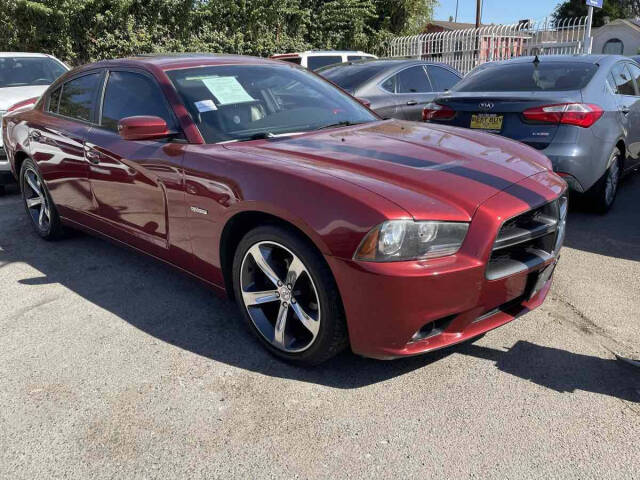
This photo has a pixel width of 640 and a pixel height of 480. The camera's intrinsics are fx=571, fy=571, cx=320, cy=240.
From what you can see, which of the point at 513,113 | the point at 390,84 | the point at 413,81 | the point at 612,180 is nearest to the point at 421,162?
the point at 513,113

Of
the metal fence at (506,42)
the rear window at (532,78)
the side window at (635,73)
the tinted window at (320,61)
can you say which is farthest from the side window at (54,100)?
the metal fence at (506,42)

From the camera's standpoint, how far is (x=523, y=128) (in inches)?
192

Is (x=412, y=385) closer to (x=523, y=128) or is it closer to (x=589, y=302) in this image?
(x=589, y=302)

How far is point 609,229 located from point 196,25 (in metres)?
15.4

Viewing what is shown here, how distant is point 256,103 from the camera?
11.8 feet

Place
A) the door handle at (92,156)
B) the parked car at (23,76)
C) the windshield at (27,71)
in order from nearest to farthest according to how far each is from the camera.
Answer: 1. the door handle at (92,156)
2. the parked car at (23,76)
3. the windshield at (27,71)

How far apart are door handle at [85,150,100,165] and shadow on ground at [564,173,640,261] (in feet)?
12.1

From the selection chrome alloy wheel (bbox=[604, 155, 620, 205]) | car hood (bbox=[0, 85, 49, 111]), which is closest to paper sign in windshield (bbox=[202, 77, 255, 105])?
chrome alloy wheel (bbox=[604, 155, 620, 205])

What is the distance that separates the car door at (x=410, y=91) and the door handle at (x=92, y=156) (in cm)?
435

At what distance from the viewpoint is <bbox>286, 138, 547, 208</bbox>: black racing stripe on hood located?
2.75 m

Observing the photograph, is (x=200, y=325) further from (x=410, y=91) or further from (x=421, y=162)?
(x=410, y=91)

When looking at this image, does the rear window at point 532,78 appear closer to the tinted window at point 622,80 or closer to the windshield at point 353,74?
the tinted window at point 622,80

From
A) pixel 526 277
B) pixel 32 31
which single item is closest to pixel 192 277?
pixel 526 277

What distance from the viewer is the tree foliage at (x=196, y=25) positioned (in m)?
15.2
